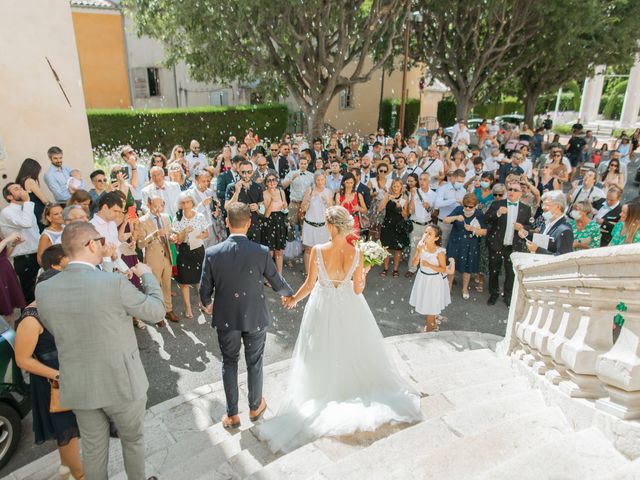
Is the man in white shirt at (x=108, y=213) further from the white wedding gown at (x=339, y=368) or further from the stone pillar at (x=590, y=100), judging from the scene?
the stone pillar at (x=590, y=100)

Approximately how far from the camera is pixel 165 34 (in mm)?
14312

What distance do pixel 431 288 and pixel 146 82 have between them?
2383cm

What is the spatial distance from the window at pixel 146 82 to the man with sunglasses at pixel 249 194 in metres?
20.8

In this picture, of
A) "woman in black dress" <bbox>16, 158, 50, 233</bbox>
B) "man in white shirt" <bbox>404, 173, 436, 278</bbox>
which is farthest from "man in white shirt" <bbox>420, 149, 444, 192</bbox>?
"woman in black dress" <bbox>16, 158, 50, 233</bbox>

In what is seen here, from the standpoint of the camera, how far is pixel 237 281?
4.06 m

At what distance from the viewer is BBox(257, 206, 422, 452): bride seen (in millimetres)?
4199

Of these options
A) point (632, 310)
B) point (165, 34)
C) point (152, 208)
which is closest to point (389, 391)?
point (632, 310)

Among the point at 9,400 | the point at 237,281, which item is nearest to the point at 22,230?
the point at 9,400

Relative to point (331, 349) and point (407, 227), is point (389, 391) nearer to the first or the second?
point (331, 349)

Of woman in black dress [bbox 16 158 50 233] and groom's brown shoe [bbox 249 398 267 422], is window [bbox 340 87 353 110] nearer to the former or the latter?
woman in black dress [bbox 16 158 50 233]

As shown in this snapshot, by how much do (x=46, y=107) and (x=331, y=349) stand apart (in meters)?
7.98

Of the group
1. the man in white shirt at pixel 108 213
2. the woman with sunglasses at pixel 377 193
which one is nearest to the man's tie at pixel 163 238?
the man in white shirt at pixel 108 213

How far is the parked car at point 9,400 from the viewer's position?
4.05 meters

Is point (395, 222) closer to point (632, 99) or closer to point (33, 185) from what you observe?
point (33, 185)
